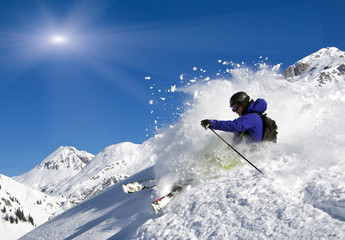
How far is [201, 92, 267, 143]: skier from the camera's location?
5.39 m

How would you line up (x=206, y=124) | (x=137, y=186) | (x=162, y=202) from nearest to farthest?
(x=162, y=202) → (x=206, y=124) → (x=137, y=186)

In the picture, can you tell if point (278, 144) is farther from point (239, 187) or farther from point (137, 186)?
point (137, 186)

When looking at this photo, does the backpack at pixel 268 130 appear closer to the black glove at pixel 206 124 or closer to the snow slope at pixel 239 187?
the snow slope at pixel 239 187

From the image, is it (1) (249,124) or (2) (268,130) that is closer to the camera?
(1) (249,124)

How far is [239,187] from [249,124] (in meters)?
1.65

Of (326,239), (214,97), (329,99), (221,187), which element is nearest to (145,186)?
(221,187)

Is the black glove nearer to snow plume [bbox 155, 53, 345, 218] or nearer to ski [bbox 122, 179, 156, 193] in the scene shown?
snow plume [bbox 155, 53, 345, 218]

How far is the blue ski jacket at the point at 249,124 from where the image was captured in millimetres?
5383

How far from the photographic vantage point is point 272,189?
156 inches

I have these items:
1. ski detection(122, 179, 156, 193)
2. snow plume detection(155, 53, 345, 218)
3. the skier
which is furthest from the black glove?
ski detection(122, 179, 156, 193)

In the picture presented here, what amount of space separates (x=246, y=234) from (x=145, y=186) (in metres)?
4.58

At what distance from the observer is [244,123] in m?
5.41

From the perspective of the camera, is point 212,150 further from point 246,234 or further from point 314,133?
point 246,234

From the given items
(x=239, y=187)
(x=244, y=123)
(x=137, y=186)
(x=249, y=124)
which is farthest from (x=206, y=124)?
(x=137, y=186)
